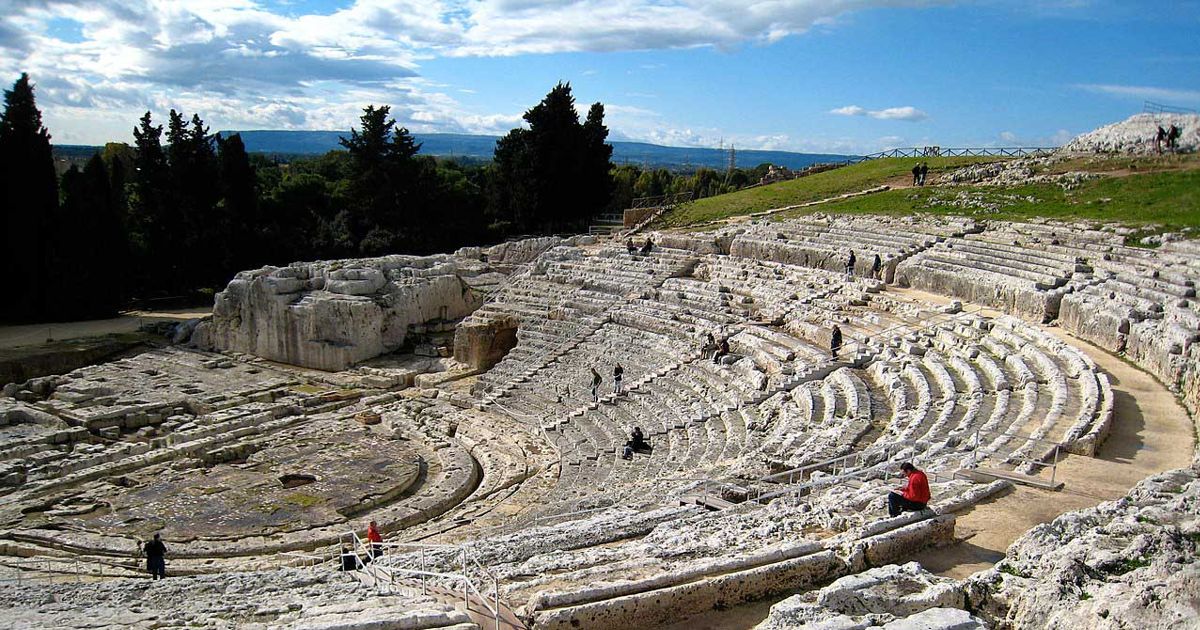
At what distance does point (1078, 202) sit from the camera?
23.3 metres

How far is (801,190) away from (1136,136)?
11.3m

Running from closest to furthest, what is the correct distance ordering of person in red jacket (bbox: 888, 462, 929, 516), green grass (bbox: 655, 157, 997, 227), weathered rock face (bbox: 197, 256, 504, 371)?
person in red jacket (bbox: 888, 462, 929, 516) → weathered rock face (bbox: 197, 256, 504, 371) → green grass (bbox: 655, 157, 997, 227)

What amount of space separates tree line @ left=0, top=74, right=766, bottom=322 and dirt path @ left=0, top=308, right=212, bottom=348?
0.74 metres

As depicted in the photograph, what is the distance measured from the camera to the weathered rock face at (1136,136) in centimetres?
2548

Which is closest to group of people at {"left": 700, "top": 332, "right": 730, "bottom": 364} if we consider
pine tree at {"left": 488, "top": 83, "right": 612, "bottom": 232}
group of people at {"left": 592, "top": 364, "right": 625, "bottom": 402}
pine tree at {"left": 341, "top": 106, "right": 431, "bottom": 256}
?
group of people at {"left": 592, "top": 364, "right": 625, "bottom": 402}

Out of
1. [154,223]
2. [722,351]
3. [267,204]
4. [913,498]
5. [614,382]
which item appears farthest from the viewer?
[267,204]

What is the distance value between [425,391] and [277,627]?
1488 centimetres

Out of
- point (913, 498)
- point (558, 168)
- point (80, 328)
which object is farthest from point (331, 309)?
point (913, 498)

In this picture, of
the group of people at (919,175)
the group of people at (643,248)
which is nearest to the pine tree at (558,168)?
the group of people at (643,248)

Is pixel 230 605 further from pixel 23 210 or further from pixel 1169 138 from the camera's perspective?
pixel 1169 138

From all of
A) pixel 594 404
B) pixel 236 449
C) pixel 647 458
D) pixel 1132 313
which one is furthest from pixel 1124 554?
pixel 236 449

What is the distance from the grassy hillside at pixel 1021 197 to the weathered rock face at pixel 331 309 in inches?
420

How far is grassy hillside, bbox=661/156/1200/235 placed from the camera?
21.1 m

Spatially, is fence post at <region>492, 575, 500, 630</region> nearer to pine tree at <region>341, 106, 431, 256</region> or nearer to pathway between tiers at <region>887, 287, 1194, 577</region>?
pathway between tiers at <region>887, 287, 1194, 577</region>
